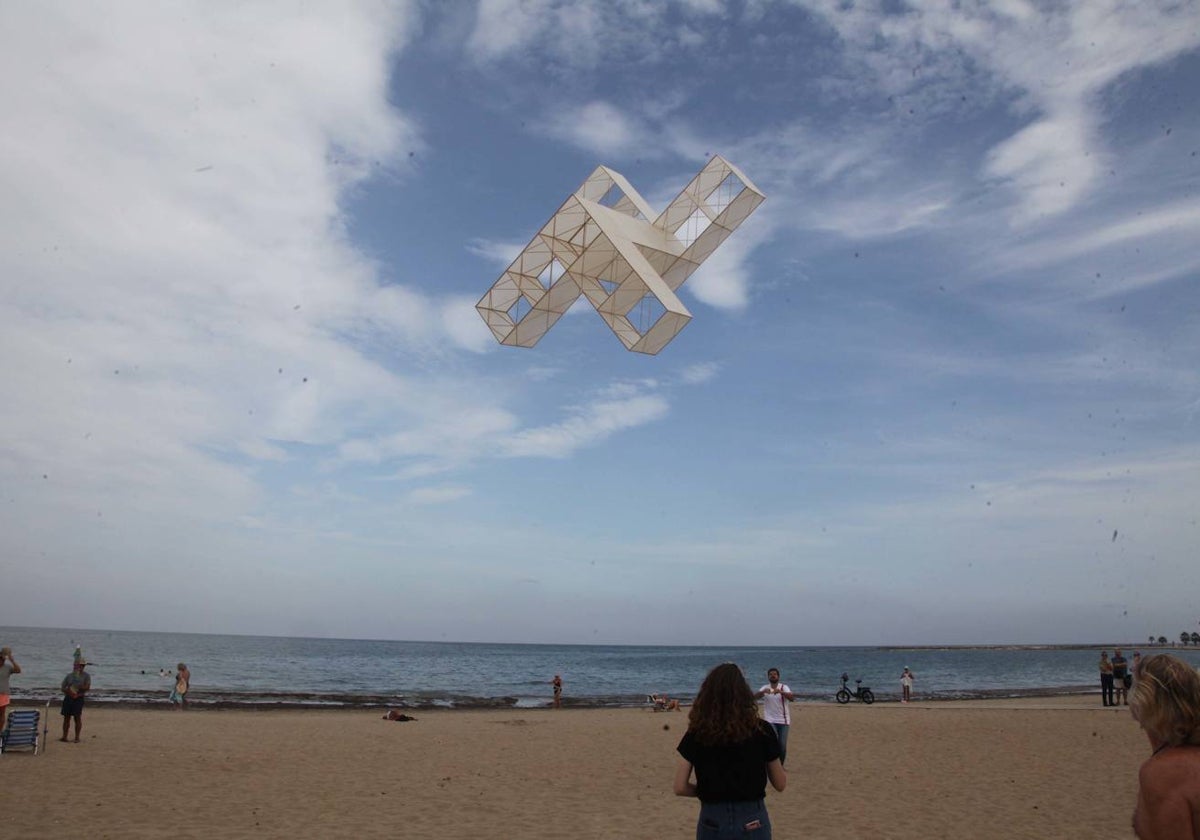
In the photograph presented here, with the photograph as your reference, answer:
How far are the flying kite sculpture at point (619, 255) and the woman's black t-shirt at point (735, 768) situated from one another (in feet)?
13.3

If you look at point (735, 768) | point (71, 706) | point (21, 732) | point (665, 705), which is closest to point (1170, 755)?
point (735, 768)

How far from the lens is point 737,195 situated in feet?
27.2

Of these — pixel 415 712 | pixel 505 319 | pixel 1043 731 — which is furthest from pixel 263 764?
pixel 1043 731

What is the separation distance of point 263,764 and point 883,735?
1139 centimetres

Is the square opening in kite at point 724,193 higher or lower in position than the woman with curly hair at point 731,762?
higher

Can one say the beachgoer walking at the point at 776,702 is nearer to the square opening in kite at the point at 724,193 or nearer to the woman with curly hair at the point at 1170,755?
the square opening in kite at the point at 724,193

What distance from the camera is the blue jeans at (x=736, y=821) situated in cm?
367

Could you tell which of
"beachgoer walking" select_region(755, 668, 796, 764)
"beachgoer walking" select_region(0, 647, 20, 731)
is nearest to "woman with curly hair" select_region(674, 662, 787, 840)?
"beachgoer walking" select_region(755, 668, 796, 764)

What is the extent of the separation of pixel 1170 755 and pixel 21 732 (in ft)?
47.2

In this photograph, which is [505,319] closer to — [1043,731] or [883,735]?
[883,735]

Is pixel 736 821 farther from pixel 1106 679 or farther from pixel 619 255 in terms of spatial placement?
pixel 1106 679

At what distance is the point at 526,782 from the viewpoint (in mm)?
11602

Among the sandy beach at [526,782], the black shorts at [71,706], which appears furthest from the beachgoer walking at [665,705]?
the black shorts at [71,706]

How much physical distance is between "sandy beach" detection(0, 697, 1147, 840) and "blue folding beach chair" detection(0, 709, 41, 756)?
0.87ft
